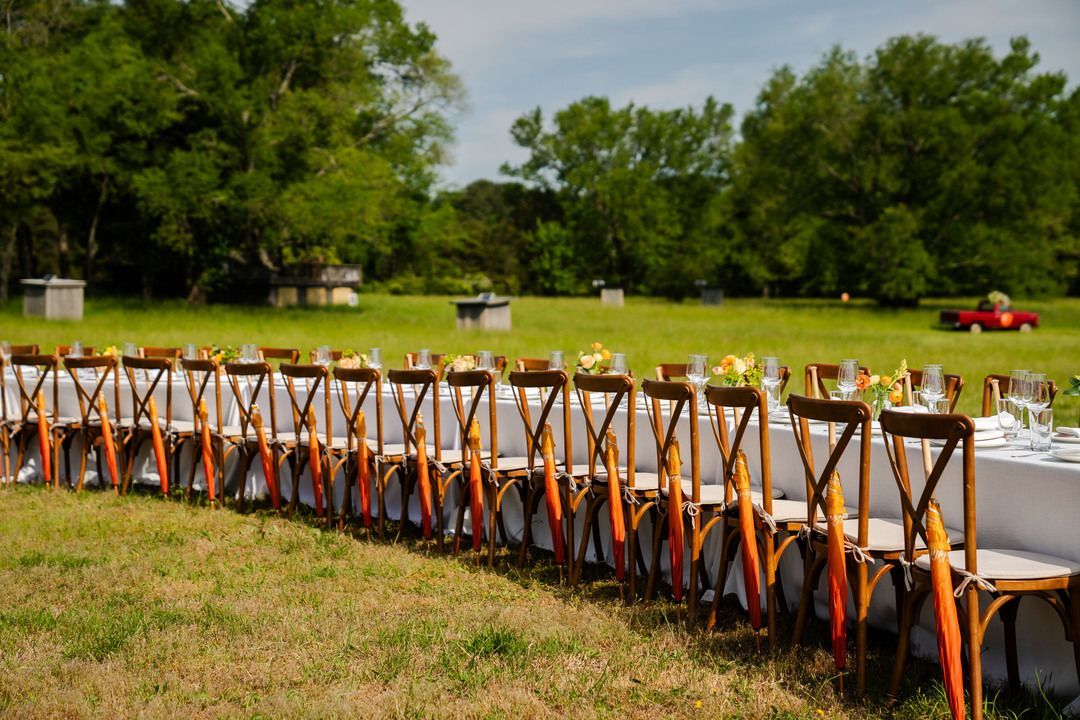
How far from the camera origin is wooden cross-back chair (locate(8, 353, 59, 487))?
7.15 meters

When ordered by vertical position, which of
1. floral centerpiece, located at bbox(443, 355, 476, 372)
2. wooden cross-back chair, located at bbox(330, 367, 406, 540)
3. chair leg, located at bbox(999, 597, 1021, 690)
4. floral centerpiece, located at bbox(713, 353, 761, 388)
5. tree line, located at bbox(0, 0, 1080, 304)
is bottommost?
chair leg, located at bbox(999, 597, 1021, 690)

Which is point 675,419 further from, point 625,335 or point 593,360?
point 625,335

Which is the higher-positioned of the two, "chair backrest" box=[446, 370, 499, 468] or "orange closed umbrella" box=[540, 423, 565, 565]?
"chair backrest" box=[446, 370, 499, 468]

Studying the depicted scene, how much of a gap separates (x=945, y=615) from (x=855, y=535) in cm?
65

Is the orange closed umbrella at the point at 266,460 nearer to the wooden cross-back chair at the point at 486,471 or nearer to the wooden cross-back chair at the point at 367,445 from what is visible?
the wooden cross-back chair at the point at 367,445

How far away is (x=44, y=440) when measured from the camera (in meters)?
7.46

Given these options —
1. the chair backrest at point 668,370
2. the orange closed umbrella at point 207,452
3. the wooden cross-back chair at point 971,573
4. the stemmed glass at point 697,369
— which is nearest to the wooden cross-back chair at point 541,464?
the stemmed glass at point 697,369

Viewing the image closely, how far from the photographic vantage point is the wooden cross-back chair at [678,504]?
4.36 metres

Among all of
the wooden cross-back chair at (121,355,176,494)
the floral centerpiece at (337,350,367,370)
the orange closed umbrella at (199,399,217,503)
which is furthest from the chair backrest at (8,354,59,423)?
the floral centerpiece at (337,350,367,370)

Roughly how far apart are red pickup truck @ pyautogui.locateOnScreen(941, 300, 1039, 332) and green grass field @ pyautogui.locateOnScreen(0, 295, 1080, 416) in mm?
689

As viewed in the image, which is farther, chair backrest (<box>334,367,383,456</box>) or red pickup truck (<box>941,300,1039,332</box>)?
red pickup truck (<box>941,300,1039,332</box>)

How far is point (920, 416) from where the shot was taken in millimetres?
3311

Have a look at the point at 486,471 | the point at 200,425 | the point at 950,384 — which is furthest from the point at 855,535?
the point at 200,425

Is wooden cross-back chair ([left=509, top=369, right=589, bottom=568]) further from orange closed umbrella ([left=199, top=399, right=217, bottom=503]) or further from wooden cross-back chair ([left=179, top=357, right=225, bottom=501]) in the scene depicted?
orange closed umbrella ([left=199, top=399, right=217, bottom=503])
